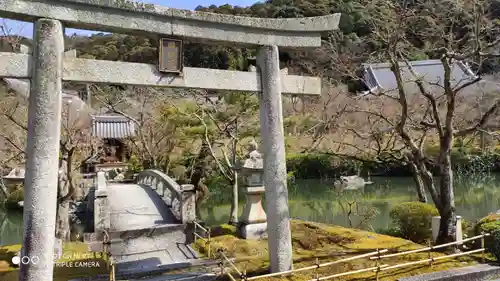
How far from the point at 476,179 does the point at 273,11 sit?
28406mm

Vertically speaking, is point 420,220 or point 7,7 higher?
point 7,7

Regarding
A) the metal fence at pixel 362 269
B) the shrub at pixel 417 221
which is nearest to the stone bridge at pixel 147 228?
the metal fence at pixel 362 269

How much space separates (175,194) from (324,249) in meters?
5.18

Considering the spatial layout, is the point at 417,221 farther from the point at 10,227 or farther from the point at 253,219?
the point at 10,227

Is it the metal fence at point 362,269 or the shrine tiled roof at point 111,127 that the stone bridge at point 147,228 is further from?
the shrine tiled roof at point 111,127

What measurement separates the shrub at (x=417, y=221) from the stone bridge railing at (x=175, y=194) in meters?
5.88

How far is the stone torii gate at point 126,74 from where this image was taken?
4914mm

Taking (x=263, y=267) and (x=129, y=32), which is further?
(x=263, y=267)

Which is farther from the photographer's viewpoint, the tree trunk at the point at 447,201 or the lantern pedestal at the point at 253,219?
the lantern pedestal at the point at 253,219

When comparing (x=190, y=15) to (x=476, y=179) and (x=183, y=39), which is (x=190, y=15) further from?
(x=476, y=179)

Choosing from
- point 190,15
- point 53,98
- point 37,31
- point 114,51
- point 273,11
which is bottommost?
point 53,98

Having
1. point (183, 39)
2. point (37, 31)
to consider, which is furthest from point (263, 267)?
point (37, 31)

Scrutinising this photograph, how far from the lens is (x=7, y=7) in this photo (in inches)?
184

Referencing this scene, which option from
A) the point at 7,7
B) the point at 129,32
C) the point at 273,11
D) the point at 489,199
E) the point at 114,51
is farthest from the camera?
the point at 273,11
